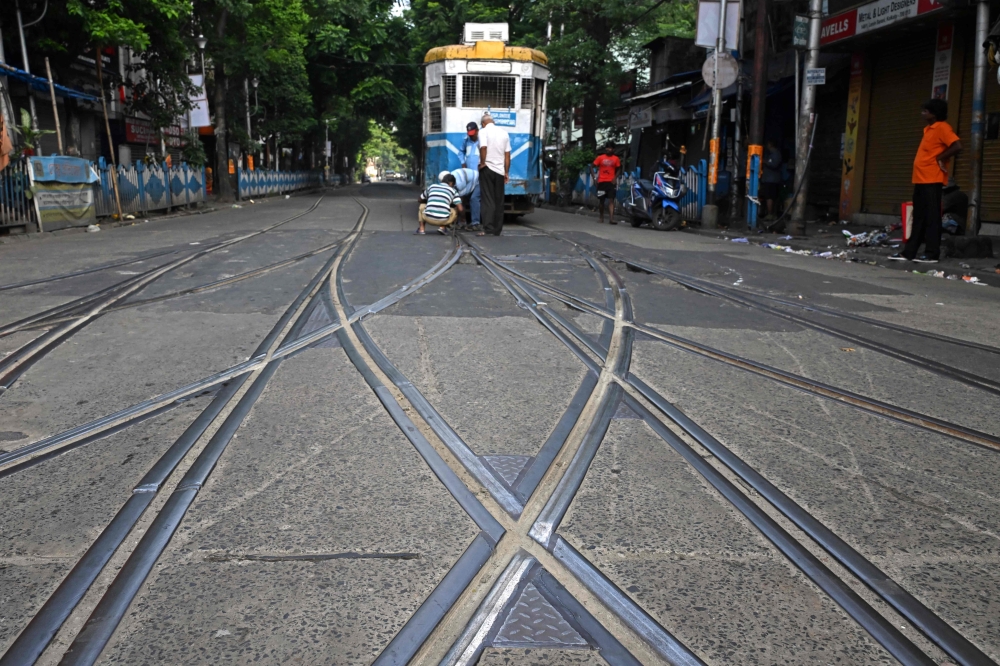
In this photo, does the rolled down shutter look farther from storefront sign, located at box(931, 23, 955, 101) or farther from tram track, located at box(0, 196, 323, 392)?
tram track, located at box(0, 196, 323, 392)

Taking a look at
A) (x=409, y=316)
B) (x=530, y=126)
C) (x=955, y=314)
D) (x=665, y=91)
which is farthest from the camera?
(x=665, y=91)

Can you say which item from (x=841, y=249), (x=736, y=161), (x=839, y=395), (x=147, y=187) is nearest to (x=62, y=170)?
(x=147, y=187)

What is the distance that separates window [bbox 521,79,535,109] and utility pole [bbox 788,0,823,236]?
5.14 metres

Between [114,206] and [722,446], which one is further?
[114,206]

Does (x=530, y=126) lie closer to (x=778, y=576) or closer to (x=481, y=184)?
(x=481, y=184)

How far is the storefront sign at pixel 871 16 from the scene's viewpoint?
44.8ft

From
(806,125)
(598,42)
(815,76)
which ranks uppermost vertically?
(598,42)

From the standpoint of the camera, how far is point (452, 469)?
337 cm

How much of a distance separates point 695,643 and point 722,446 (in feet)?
5.25

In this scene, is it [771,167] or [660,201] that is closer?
[660,201]

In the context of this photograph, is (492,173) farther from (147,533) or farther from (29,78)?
(147,533)

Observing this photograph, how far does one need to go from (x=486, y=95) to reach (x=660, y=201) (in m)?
4.09

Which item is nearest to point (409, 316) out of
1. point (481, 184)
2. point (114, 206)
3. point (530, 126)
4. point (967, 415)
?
point (967, 415)

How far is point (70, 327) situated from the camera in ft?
19.7
